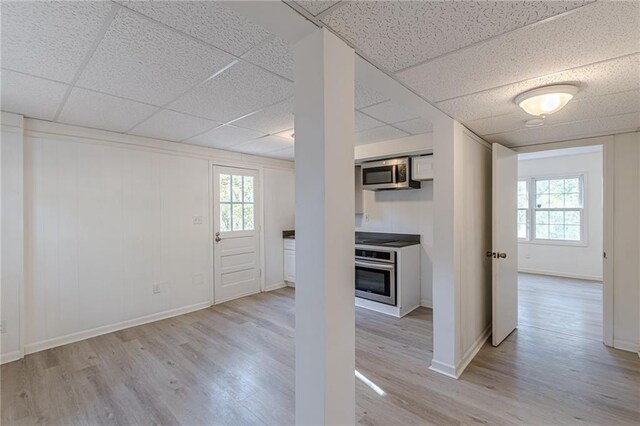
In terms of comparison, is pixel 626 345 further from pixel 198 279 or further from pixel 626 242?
pixel 198 279

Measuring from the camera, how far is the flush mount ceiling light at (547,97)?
1.73 metres

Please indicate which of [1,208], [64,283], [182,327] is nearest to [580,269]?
[182,327]

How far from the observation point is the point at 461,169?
251cm

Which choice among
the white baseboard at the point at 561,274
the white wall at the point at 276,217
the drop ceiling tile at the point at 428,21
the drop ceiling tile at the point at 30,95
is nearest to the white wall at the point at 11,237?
the drop ceiling tile at the point at 30,95

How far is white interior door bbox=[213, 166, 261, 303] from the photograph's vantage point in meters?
4.24

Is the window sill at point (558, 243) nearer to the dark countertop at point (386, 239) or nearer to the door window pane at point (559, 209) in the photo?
the door window pane at point (559, 209)

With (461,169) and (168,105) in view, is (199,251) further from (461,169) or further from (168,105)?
(461,169)

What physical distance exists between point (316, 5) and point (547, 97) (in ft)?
5.06

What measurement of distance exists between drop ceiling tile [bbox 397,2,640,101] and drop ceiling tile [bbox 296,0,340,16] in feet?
2.28

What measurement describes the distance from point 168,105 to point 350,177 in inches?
76.2

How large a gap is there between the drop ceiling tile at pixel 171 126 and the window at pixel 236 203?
40.5 inches

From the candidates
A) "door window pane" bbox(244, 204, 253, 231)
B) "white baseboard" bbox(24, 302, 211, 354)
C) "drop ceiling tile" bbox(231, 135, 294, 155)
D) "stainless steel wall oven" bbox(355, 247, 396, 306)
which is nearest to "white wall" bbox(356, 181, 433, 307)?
"stainless steel wall oven" bbox(355, 247, 396, 306)

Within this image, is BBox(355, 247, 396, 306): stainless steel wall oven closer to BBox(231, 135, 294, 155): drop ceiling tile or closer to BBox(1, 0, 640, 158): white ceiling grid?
BBox(231, 135, 294, 155): drop ceiling tile

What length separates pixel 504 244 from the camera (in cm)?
301
